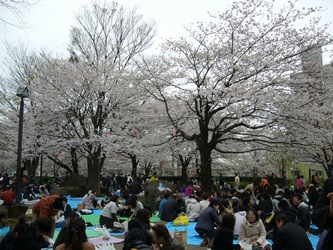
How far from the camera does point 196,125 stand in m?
21.8

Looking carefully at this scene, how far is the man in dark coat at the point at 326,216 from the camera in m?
2.64

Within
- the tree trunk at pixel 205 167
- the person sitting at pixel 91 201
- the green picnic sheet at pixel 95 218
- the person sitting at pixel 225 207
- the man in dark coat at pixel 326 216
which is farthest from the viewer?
the tree trunk at pixel 205 167

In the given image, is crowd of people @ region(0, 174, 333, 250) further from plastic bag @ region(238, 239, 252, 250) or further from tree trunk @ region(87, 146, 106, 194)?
tree trunk @ region(87, 146, 106, 194)

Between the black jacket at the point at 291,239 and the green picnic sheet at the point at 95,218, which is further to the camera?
the green picnic sheet at the point at 95,218

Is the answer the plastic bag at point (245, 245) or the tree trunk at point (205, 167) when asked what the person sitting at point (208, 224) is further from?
the tree trunk at point (205, 167)

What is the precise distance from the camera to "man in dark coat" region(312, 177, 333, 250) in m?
2.64

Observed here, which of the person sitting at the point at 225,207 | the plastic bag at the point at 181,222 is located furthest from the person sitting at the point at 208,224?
the plastic bag at the point at 181,222

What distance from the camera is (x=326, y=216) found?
2684 mm

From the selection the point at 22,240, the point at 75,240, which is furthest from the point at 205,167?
the point at 75,240

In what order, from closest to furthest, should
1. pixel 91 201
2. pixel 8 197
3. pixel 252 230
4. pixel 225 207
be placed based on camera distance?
pixel 252 230, pixel 225 207, pixel 8 197, pixel 91 201

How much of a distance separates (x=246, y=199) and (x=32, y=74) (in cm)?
1863

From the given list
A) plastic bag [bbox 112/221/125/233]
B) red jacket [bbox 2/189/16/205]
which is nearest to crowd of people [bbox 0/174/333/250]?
plastic bag [bbox 112/221/125/233]

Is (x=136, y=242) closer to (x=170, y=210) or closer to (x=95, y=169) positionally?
(x=170, y=210)

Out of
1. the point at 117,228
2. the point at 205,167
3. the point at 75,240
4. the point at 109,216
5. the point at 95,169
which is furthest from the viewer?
the point at 95,169
